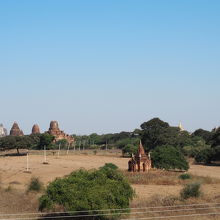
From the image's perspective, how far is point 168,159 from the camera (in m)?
48.1

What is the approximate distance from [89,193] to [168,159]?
3065 centimetres

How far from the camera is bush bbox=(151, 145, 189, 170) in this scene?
4781 cm

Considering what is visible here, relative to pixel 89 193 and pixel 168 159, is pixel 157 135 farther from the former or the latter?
pixel 89 193

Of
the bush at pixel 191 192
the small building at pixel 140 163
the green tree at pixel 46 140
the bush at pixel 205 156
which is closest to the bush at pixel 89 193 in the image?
the bush at pixel 191 192

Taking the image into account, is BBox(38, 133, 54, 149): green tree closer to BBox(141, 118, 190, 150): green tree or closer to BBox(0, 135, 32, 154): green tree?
BBox(0, 135, 32, 154): green tree

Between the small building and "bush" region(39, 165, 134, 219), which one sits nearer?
"bush" region(39, 165, 134, 219)

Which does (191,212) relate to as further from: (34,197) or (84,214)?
(34,197)

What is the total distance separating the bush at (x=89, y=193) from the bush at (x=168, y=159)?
27541 mm

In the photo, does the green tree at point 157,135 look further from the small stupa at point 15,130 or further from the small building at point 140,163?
the small stupa at point 15,130

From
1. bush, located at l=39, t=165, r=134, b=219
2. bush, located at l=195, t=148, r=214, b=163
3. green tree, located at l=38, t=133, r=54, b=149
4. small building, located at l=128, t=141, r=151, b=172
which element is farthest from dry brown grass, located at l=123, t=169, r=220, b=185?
green tree, located at l=38, t=133, r=54, b=149

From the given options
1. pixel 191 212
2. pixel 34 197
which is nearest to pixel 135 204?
pixel 191 212

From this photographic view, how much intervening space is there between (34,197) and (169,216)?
1003cm

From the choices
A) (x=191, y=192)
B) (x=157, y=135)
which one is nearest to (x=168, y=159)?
(x=191, y=192)

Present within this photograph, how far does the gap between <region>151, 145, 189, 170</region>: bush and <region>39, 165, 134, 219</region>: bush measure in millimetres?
27541
